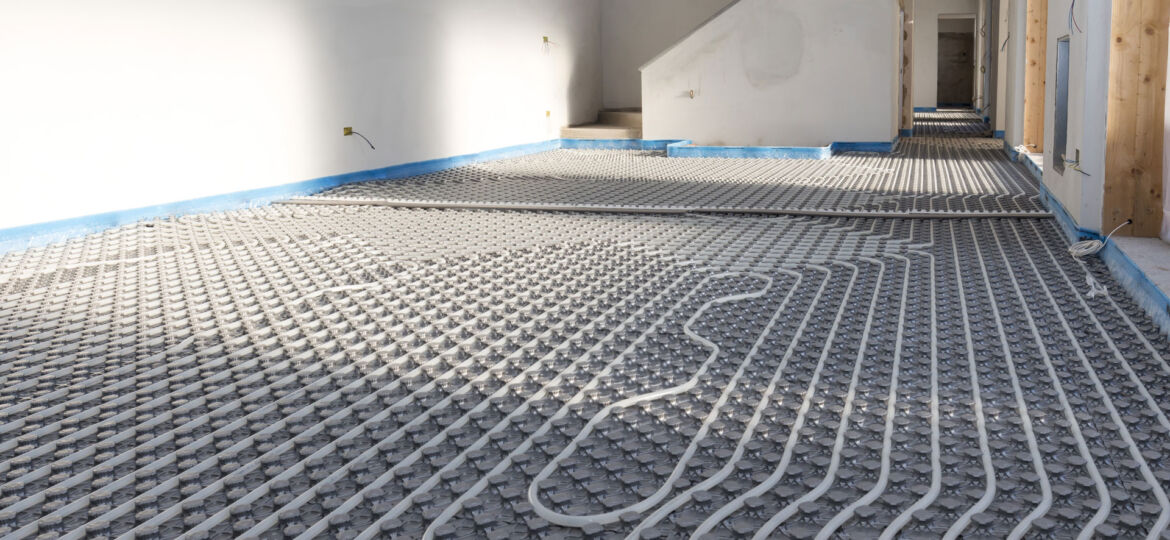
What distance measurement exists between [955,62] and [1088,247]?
79.7 feet

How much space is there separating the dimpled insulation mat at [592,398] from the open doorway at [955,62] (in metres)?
23.8

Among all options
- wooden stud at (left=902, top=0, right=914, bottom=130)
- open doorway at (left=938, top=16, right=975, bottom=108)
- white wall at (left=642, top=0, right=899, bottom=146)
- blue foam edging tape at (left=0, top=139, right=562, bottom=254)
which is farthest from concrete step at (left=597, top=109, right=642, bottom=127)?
open doorway at (left=938, top=16, right=975, bottom=108)

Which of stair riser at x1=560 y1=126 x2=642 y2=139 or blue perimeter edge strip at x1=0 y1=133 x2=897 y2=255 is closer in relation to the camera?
blue perimeter edge strip at x1=0 y1=133 x2=897 y2=255

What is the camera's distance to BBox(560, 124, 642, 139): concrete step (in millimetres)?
12406

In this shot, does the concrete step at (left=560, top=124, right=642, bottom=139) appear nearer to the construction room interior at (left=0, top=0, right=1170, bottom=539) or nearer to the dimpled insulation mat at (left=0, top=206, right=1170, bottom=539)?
the construction room interior at (left=0, top=0, right=1170, bottom=539)

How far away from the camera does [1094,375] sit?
2.54m

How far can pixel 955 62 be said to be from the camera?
86.4 ft

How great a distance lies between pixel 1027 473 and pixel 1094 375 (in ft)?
2.51

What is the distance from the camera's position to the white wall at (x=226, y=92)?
17.7 feet

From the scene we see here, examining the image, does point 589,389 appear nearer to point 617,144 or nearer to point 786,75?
point 786,75

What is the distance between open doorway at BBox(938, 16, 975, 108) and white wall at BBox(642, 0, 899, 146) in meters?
16.8

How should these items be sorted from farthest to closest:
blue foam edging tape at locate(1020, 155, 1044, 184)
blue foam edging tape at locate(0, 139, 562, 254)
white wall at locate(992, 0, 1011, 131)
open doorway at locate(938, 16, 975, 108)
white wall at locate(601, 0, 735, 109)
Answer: open doorway at locate(938, 16, 975, 108) → white wall at locate(601, 0, 735, 109) → white wall at locate(992, 0, 1011, 131) → blue foam edging tape at locate(1020, 155, 1044, 184) → blue foam edging tape at locate(0, 139, 562, 254)

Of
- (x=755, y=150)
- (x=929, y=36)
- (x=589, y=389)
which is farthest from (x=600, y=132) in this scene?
(x=929, y=36)

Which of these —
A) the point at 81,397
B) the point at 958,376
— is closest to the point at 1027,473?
the point at 958,376
